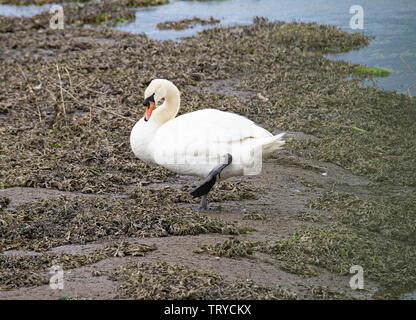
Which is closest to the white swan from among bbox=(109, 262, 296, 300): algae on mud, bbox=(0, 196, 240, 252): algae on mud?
bbox=(0, 196, 240, 252): algae on mud

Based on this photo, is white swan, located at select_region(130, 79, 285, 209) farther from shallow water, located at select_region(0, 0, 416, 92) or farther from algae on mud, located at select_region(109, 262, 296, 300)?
shallow water, located at select_region(0, 0, 416, 92)

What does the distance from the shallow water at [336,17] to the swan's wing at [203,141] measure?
5.87 meters

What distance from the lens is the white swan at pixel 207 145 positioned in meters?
6.27

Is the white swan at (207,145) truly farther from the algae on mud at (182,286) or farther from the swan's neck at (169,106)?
the algae on mud at (182,286)

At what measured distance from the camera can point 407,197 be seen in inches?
268

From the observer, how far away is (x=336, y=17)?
17.5 meters

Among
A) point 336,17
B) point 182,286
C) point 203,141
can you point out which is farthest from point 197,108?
point 336,17

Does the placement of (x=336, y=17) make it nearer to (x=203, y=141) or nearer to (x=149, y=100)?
(x=149, y=100)

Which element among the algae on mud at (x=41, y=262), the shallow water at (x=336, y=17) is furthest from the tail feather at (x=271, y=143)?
the shallow water at (x=336, y=17)

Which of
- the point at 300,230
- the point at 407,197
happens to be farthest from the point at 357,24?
the point at 300,230

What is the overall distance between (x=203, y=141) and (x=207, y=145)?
0.06 meters

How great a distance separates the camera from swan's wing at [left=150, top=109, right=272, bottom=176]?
6309 millimetres

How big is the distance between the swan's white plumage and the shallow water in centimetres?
585

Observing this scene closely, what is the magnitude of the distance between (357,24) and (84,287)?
529 inches
